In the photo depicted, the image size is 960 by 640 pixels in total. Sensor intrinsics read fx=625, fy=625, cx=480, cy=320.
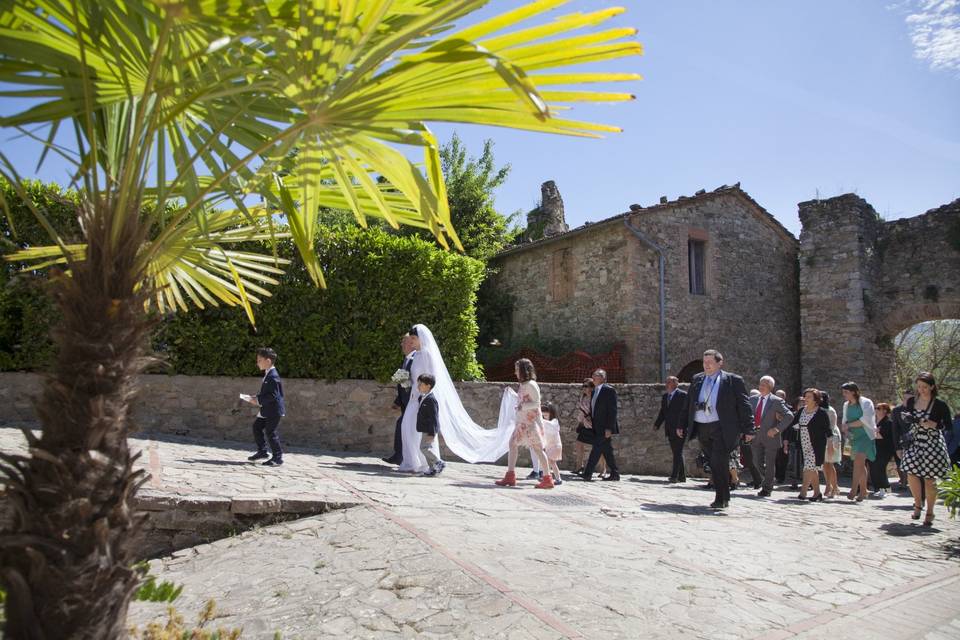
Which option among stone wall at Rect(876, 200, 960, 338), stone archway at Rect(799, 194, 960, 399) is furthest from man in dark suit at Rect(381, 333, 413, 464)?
stone wall at Rect(876, 200, 960, 338)

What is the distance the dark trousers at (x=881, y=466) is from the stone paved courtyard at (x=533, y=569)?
423cm

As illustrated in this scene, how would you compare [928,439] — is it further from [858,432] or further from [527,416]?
[527,416]

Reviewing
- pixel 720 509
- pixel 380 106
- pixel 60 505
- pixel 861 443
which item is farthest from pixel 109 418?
pixel 861 443

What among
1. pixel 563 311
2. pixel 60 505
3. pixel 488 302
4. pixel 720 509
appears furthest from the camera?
pixel 488 302

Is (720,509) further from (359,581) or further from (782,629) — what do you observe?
(359,581)

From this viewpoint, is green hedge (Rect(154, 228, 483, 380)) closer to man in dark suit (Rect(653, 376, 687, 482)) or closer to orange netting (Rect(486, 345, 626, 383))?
man in dark suit (Rect(653, 376, 687, 482))

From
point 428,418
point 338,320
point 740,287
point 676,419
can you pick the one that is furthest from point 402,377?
point 740,287

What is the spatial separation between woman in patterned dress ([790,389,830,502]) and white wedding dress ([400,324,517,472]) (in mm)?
4448

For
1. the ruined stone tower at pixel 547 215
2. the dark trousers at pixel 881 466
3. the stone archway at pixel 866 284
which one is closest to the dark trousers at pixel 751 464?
the dark trousers at pixel 881 466

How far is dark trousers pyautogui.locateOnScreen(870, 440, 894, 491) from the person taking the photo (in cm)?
1112

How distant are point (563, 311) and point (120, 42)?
16827mm

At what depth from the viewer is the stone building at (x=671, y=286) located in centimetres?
1755

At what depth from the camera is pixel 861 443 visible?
9539mm

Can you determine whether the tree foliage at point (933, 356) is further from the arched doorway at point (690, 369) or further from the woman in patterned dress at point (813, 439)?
the woman in patterned dress at point (813, 439)
